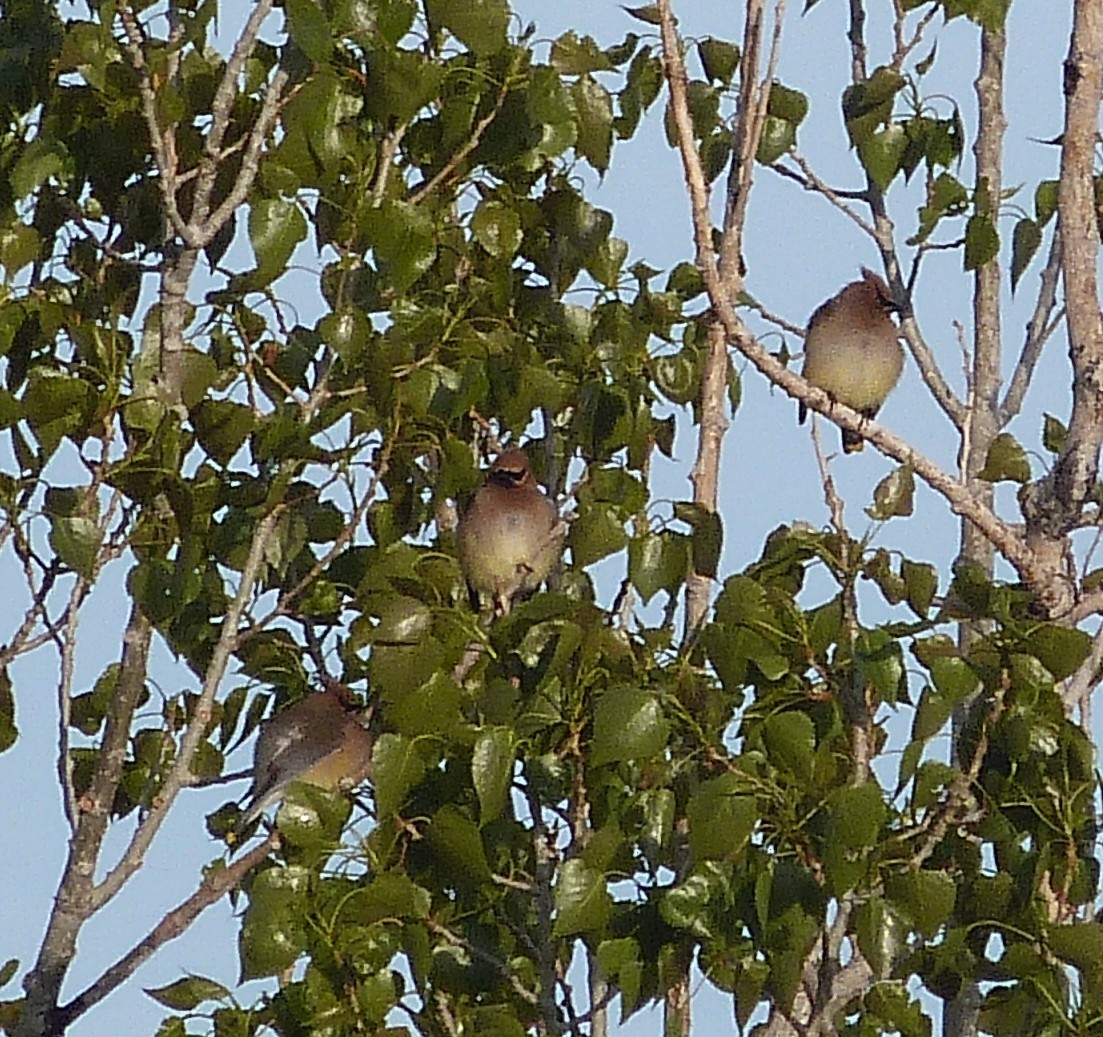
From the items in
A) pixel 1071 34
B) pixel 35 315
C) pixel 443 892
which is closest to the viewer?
pixel 443 892

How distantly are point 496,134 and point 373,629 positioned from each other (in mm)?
674

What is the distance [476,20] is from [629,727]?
0.93m

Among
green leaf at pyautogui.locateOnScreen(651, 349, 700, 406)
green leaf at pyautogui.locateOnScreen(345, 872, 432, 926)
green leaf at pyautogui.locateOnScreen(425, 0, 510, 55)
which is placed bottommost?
green leaf at pyautogui.locateOnScreen(345, 872, 432, 926)

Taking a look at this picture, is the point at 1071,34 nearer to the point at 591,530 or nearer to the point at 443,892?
the point at 591,530

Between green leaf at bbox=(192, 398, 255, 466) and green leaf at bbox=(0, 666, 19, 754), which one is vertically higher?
green leaf at bbox=(192, 398, 255, 466)

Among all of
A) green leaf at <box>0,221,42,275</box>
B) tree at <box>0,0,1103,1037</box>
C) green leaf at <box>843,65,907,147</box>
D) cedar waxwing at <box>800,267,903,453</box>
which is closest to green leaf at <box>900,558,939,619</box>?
tree at <box>0,0,1103,1037</box>

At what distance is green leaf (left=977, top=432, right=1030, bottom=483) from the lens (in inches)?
119

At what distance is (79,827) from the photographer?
2.99m

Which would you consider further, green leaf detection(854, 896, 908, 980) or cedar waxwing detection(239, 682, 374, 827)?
cedar waxwing detection(239, 682, 374, 827)

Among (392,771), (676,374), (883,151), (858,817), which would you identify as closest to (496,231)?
(676,374)

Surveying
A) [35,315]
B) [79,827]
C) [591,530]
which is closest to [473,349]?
[591,530]

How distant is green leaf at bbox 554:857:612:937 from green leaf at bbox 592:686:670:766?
0.15 meters

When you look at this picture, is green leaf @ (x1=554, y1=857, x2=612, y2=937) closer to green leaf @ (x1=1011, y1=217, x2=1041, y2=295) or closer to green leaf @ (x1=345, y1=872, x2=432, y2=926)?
green leaf @ (x1=345, y1=872, x2=432, y2=926)

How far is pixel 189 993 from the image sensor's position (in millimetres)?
2613
